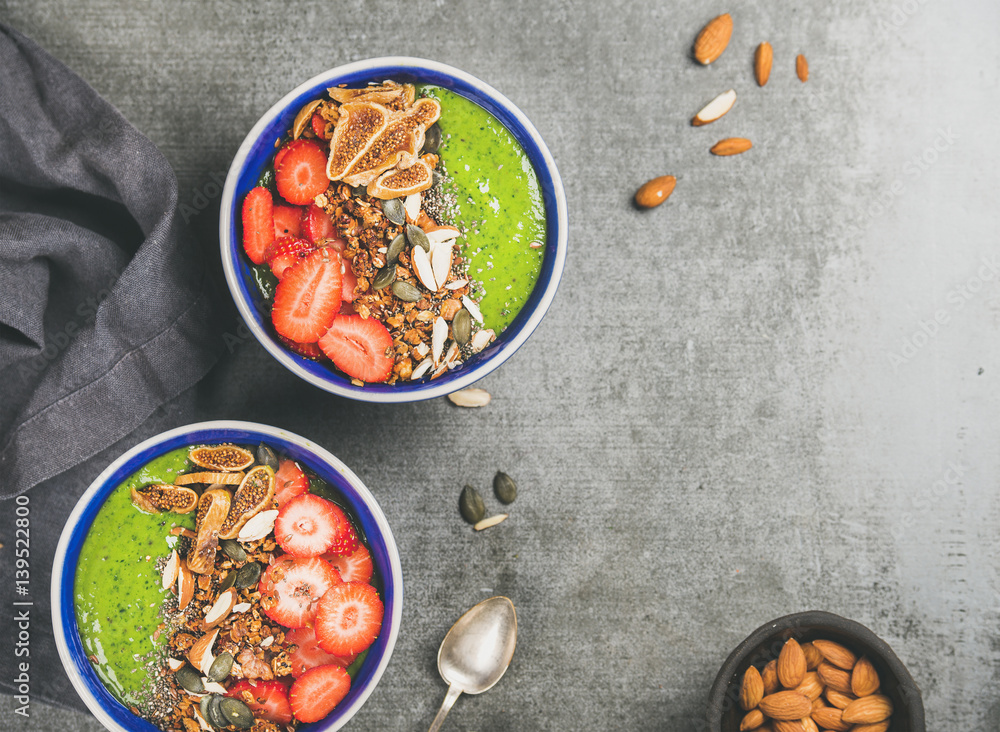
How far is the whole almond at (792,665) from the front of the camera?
1196 mm

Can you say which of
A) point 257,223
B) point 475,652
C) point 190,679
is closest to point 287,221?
point 257,223

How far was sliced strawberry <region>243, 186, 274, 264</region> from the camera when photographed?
1.05 metres

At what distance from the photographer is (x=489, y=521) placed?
4.35 feet

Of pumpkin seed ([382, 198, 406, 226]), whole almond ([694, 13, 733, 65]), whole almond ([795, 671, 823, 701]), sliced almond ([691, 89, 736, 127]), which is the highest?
whole almond ([694, 13, 733, 65])

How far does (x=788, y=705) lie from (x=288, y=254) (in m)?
1.14

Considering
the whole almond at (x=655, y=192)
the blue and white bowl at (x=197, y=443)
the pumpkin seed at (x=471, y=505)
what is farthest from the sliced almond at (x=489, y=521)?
the whole almond at (x=655, y=192)

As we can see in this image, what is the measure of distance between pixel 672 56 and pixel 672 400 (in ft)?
2.26

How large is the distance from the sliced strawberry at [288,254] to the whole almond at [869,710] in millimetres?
1205

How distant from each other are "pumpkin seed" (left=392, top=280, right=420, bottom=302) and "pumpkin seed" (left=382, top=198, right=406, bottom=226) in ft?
0.30

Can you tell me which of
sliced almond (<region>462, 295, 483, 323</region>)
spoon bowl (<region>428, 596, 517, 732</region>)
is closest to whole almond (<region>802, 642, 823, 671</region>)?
spoon bowl (<region>428, 596, 517, 732</region>)

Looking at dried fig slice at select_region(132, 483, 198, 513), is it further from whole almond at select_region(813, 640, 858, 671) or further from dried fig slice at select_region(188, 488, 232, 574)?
whole almond at select_region(813, 640, 858, 671)

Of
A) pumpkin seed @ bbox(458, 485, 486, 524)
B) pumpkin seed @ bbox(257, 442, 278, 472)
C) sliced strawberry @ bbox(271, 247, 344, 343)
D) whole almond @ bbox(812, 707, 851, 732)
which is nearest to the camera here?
sliced strawberry @ bbox(271, 247, 344, 343)

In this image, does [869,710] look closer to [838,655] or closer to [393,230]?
[838,655]

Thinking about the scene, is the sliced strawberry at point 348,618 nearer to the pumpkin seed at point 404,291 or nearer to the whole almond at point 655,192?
the pumpkin seed at point 404,291
